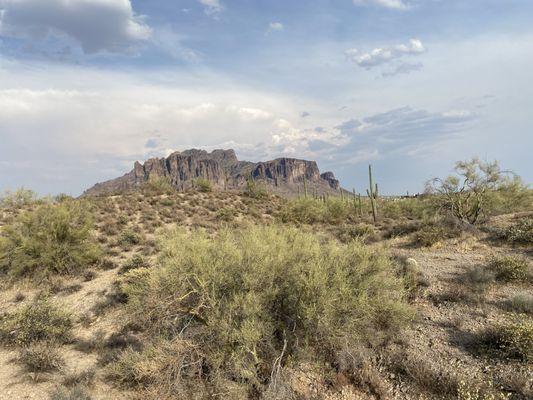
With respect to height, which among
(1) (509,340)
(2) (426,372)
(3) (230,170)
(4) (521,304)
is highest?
(3) (230,170)

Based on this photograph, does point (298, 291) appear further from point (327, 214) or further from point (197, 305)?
point (327, 214)

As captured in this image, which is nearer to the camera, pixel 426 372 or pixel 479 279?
pixel 426 372

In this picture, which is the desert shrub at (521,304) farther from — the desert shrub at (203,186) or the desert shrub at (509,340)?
the desert shrub at (203,186)

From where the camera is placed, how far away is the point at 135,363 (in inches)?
281

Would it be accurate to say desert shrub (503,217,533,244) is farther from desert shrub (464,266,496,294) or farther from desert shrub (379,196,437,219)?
desert shrub (379,196,437,219)

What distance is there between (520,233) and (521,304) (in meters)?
7.13

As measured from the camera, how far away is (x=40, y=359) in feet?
25.5

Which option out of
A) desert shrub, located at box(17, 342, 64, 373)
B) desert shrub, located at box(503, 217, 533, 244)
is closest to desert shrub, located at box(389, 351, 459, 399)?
desert shrub, located at box(17, 342, 64, 373)

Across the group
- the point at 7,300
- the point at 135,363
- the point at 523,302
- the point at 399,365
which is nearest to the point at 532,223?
the point at 523,302

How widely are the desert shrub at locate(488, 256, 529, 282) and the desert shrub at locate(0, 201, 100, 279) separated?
1516cm

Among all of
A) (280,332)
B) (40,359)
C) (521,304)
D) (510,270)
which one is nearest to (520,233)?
(510,270)

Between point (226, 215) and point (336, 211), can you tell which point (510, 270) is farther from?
point (336, 211)

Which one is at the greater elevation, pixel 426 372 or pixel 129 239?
pixel 129 239

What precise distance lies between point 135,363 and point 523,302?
9.31m
